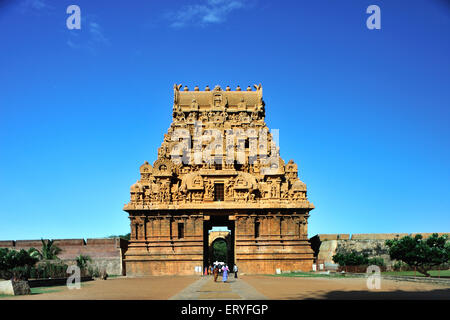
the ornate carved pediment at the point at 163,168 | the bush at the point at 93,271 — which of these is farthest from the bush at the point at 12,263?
the ornate carved pediment at the point at 163,168

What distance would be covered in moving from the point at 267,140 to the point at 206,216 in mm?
10951

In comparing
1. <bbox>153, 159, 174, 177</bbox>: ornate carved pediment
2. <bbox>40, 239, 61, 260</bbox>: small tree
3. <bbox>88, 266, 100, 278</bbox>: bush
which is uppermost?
<bbox>153, 159, 174, 177</bbox>: ornate carved pediment

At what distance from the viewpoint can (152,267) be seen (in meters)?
42.2

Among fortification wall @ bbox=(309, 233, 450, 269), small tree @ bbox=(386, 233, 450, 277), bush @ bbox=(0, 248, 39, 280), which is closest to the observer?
small tree @ bbox=(386, 233, 450, 277)

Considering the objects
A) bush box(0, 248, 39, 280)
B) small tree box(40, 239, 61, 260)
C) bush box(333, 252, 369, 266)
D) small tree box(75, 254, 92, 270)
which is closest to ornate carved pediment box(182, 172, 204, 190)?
small tree box(75, 254, 92, 270)

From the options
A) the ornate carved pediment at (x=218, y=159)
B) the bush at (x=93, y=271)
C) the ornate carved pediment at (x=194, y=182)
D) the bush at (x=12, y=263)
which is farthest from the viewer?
the ornate carved pediment at (x=218, y=159)

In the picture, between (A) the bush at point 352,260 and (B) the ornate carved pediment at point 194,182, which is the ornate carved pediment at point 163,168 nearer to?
(B) the ornate carved pediment at point 194,182

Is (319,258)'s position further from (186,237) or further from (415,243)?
(415,243)

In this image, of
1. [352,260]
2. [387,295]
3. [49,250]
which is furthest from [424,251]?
[49,250]

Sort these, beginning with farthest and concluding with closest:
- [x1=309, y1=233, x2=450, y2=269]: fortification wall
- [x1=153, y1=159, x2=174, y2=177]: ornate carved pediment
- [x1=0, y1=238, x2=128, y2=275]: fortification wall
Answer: [x1=0, y1=238, x2=128, y2=275]: fortification wall → [x1=309, y1=233, x2=450, y2=269]: fortification wall → [x1=153, y1=159, x2=174, y2=177]: ornate carved pediment

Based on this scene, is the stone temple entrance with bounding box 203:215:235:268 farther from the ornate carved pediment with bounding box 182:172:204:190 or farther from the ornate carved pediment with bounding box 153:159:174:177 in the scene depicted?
the ornate carved pediment with bounding box 153:159:174:177
